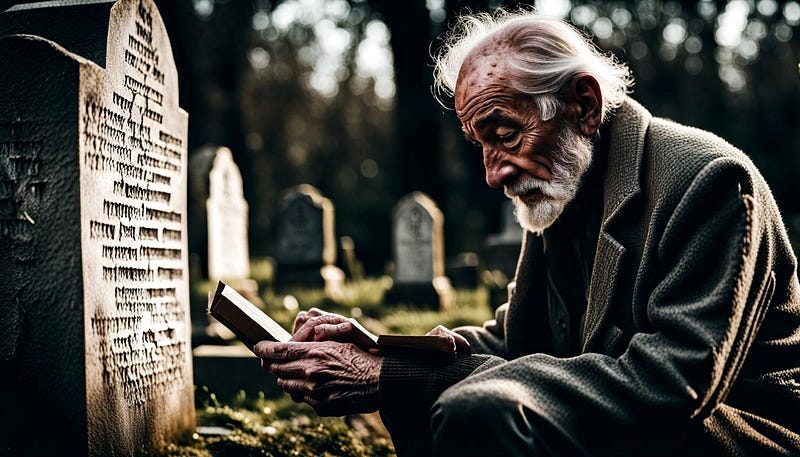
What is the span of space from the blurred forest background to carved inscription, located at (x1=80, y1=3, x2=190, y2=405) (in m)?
4.64

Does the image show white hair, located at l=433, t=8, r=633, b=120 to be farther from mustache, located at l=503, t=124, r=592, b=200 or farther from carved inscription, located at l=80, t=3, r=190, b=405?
carved inscription, located at l=80, t=3, r=190, b=405

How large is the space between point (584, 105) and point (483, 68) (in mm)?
416

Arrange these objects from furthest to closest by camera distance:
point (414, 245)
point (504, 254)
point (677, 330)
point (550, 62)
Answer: point (504, 254), point (414, 245), point (550, 62), point (677, 330)

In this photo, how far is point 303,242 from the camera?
36.0ft

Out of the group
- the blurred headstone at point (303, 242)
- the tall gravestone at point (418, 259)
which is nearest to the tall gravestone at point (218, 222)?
the blurred headstone at point (303, 242)

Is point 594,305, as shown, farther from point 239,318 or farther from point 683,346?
point 239,318

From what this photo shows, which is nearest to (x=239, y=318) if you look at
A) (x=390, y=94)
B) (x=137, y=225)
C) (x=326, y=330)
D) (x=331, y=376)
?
(x=326, y=330)

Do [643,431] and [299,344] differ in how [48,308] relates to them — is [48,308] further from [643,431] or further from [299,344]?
[643,431]

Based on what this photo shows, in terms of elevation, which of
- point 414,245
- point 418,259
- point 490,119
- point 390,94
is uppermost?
point 390,94

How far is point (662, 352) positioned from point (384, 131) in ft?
102

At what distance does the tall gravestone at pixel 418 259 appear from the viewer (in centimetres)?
990

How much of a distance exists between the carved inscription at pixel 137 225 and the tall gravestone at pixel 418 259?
6.38 meters

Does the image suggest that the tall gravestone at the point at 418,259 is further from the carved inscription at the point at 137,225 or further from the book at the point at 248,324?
the book at the point at 248,324

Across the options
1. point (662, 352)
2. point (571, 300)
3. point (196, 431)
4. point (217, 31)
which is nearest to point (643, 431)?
point (662, 352)
